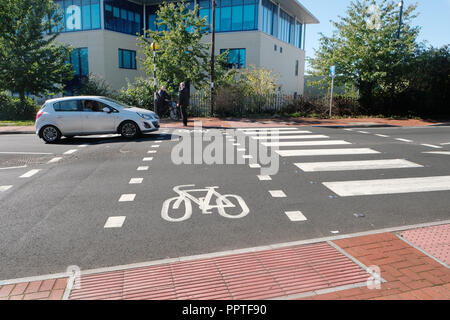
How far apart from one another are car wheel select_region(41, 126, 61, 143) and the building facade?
1737 centimetres

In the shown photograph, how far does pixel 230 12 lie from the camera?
1135 inches

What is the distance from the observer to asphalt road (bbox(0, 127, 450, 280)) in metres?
4.50

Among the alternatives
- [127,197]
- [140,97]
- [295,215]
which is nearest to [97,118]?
[127,197]

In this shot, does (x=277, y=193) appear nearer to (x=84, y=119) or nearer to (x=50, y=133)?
(x=84, y=119)

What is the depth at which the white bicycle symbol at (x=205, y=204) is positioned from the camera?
18.4ft

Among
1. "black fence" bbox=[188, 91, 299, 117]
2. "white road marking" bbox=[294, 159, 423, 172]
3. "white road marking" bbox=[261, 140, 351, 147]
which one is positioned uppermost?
"black fence" bbox=[188, 91, 299, 117]

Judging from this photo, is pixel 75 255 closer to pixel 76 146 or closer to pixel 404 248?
pixel 404 248

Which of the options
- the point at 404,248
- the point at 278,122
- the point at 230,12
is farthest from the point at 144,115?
the point at 230,12

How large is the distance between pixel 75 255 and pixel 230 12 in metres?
27.7

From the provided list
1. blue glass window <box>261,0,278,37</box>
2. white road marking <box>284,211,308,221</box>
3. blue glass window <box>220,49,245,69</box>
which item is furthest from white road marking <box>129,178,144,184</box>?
blue glass window <box>261,0,278,37</box>

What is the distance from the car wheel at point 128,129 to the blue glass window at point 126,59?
1955cm

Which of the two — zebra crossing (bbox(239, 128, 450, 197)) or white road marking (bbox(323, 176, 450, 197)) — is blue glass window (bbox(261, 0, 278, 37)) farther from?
white road marking (bbox(323, 176, 450, 197))

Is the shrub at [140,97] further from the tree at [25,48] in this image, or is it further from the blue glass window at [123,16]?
the blue glass window at [123,16]

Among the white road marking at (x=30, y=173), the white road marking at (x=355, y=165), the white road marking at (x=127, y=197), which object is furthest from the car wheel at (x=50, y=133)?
the white road marking at (x=355, y=165)
